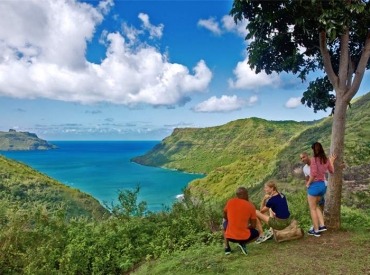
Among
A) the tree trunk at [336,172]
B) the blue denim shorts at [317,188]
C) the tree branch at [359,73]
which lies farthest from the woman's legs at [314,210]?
the tree branch at [359,73]

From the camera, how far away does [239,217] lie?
7871 millimetres

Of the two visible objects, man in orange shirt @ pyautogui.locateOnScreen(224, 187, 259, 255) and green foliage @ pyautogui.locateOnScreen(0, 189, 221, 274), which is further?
green foliage @ pyautogui.locateOnScreen(0, 189, 221, 274)

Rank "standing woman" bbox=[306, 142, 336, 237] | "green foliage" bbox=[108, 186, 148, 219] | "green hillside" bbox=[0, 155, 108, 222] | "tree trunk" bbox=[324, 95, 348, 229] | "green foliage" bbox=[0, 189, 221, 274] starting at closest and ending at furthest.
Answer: "standing woman" bbox=[306, 142, 336, 237], "tree trunk" bbox=[324, 95, 348, 229], "green foliage" bbox=[0, 189, 221, 274], "green foliage" bbox=[108, 186, 148, 219], "green hillside" bbox=[0, 155, 108, 222]

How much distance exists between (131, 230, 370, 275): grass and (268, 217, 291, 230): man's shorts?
0.42 metres

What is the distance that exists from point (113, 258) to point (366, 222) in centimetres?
778

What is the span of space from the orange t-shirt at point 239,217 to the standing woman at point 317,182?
6.15ft

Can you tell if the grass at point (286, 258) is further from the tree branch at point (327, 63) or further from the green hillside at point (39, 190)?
the green hillside at point (39, 190)

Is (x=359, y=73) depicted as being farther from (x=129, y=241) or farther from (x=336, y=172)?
(x=129, y=241)

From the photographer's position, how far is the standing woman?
8.70 m

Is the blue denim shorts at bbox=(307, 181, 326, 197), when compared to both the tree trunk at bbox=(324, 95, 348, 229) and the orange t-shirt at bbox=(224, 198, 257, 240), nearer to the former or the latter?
the tree trunk at bbox=(324, 95, 348, 229)

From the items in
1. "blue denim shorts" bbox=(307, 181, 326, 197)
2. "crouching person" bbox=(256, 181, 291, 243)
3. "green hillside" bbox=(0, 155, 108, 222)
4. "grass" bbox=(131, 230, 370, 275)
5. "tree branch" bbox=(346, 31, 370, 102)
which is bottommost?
"green hillside" bbox=(0, 155, 108, 222)

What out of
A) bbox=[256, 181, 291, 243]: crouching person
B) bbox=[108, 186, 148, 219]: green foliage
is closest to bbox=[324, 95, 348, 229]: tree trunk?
bbox=[256, 181, 291, 243]: crouching person

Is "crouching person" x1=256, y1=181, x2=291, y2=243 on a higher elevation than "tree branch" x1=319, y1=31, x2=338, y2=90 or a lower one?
lower

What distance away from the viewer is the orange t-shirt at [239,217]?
786 cm
